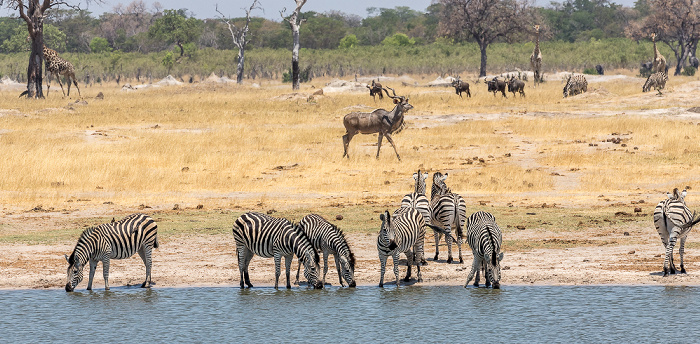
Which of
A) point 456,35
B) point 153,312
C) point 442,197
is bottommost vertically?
point 153,312

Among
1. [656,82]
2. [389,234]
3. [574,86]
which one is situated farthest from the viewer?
[574,86]

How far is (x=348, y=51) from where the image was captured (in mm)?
111188

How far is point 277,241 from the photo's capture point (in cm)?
1445

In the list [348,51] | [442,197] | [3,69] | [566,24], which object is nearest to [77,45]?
[3,69]

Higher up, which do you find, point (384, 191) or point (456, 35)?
point (456, 35)

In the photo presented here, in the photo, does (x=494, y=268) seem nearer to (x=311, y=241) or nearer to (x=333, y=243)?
(x=333, y=243)

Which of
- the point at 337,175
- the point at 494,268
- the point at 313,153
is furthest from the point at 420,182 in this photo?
the point at 313,153


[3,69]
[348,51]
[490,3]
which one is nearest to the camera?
[490,3]

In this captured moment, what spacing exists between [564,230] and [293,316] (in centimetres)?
892

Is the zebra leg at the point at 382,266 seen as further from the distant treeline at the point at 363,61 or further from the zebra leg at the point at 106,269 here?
the distant treeline at the point at 363,61

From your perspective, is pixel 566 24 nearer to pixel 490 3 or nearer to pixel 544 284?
pixel 490 3

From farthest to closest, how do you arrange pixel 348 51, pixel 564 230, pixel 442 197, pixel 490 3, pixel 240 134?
pixel 348 51 → pixel 490 3 → pixel 240 134 → pixel 564 230 → pixel 442 197

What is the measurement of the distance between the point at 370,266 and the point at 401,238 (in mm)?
2469

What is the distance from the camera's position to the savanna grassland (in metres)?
17.7
